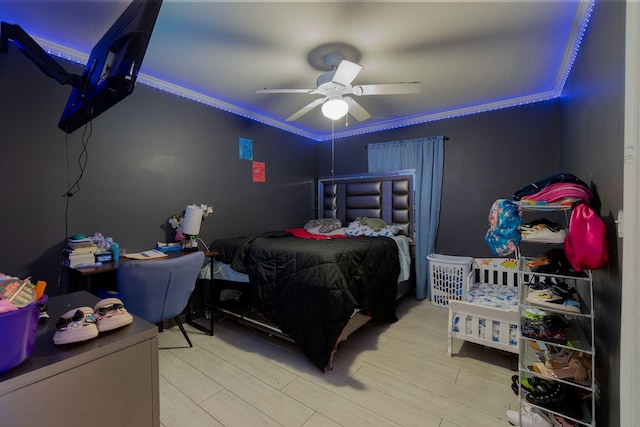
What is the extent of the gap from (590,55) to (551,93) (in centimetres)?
159

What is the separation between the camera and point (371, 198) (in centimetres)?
418

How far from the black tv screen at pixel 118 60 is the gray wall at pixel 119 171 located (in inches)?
30.0

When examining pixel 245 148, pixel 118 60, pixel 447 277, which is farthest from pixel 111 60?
pixel 447 277

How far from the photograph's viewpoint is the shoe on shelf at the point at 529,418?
1.44 m

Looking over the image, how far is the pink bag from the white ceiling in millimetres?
1360

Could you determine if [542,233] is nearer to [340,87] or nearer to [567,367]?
[567,367]

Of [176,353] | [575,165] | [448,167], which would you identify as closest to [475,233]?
[448,167]

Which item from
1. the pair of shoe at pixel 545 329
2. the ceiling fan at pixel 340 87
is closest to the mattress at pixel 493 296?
the pair of shoe at pixel 545 329

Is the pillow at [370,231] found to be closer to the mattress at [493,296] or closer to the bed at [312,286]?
the bed at [312,286]

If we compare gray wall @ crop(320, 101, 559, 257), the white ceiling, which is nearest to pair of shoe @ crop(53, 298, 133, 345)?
the white ceiling

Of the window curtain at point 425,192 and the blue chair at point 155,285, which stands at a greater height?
the window curtain at point 425,192

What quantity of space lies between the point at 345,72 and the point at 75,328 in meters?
2.01

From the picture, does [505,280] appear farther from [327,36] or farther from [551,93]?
[327,36]

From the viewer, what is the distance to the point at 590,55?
1.66m
